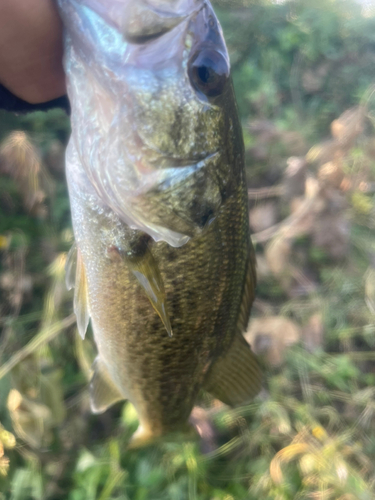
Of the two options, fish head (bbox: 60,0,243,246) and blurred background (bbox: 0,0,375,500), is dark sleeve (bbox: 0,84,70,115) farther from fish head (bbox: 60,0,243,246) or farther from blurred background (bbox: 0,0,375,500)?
blurred background (bbox: 0,0,375,500)

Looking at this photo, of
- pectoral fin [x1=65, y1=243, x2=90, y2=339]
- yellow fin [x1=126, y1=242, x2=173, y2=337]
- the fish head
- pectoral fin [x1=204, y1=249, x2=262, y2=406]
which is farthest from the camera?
pectoral fin [x1=204, y1=249, x2=262, y2=406]

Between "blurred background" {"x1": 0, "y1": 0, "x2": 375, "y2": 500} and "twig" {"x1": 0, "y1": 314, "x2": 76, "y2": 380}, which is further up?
"twig" {"x1": 0, "y1": 314, "x2": 76, "y2": 380}

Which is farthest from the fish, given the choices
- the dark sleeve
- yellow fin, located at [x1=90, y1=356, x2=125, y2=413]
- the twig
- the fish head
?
the twig

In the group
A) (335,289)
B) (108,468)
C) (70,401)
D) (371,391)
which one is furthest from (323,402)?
(70,401)

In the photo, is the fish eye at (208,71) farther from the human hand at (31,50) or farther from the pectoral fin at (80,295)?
the pectoral fin at (80,295)

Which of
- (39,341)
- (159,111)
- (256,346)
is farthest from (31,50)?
(256,346)

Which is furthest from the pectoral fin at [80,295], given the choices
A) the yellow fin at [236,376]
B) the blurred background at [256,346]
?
the blurred background at [256,346]

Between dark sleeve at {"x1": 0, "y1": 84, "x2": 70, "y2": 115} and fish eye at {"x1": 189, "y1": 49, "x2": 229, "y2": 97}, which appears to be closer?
fish eye at {"x1": 189, "y1": 49, "x2": 229, "y2": 97}

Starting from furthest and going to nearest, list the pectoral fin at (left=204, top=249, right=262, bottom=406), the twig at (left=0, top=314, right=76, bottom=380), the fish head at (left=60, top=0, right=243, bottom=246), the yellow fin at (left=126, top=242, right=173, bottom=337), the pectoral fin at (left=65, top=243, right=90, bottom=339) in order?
the twig at (left=0, top=314, right=76, bottom=380) < the pectoral fin at (left=204, top=249, right=262, bottom=406) < the pectoral fin at (left=65, top=243, right=90, bottom=339) < the yellow fin at (left=126, top=242, right=173, bottom=337) < the fish head at (left=60, top=0, right=243, bottom=246)
